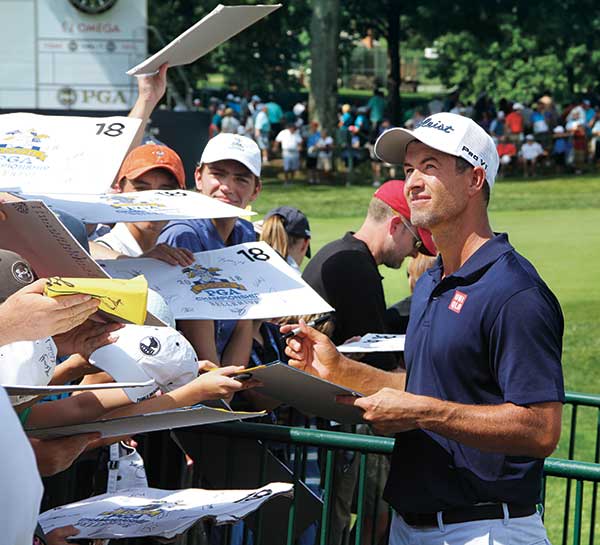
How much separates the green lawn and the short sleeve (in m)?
3.59

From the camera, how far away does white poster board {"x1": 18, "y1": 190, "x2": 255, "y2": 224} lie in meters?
4.23

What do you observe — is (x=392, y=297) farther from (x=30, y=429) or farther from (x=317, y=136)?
(x=317, y=136)

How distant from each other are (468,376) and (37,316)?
135 centimetres

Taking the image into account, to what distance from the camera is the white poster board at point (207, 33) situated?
4.55 meters

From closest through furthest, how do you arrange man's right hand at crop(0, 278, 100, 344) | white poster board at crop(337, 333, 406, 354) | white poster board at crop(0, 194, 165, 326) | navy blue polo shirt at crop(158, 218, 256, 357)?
man's right hand at crop(0, 278, 100, 344) < white poster board at crop(0, 194, 165, 326) < white poster board at crop(337, 333, 406, 354) < navy blue polo shirt at crop(158, 218, 256, 357)

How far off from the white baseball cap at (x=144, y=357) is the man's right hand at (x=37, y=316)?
0.43 meters

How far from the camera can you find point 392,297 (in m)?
14.6

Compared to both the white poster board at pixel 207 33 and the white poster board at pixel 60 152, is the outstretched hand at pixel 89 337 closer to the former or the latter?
the white poster board at pixel 60 152

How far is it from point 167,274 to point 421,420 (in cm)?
138

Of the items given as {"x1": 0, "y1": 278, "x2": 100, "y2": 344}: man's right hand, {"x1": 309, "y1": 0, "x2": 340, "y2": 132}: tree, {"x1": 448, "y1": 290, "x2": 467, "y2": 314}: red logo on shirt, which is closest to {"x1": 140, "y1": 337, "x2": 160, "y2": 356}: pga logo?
{"x1": 0, "y1": 278, "x2": 100, "y2": 344}: man's right hand

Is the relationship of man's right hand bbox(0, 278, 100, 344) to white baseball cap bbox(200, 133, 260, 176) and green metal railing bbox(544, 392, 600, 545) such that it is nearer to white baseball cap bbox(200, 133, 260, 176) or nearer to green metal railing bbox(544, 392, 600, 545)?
green metal railing bbox(544, 392, 600, 545)

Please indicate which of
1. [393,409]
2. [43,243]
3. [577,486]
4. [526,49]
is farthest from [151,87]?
[526,49]

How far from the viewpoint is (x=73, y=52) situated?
20094 mm

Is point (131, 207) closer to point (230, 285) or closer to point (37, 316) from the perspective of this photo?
point (230, 285)
